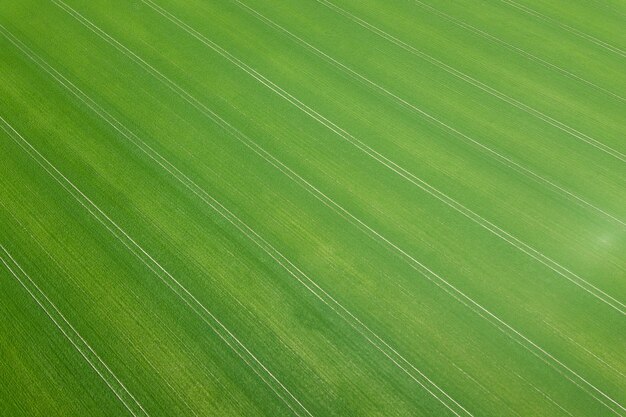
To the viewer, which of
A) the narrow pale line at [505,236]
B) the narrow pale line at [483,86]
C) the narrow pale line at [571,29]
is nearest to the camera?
the narrow pale line at [505,236]

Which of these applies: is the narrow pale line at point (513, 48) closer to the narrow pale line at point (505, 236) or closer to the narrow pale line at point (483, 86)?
the narrow pale line at point (483, 86)

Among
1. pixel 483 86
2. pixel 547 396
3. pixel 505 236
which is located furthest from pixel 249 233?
pixel 483 86

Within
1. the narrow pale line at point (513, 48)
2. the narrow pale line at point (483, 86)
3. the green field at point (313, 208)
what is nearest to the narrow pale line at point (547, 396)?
the green field at point (313, 208)

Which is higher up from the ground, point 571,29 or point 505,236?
point 571,29

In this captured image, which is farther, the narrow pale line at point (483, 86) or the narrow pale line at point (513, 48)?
the narrow pale line at point (513, 48)

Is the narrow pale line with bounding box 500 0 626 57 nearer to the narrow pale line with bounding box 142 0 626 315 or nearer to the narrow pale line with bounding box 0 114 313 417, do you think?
the narrow pale line with bounding box 142 0 626 315

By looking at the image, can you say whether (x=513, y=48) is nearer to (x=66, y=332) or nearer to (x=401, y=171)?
(x=401, y=171)

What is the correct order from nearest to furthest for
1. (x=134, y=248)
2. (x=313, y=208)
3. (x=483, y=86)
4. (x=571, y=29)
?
1. (x=134, y=248)
2. (x=313, y=208)
3. (x=483, y=86)
4. (x=571, y=29)
